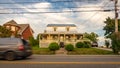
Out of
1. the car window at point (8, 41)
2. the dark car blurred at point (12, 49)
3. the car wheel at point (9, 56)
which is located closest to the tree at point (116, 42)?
the dark car blurred at point (12, 49)

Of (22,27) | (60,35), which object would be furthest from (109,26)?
(22,27)

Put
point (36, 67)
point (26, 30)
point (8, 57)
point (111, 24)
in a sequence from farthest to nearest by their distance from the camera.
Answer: point (26, 30) < point (111, 24) < point (8, 57) < point (36, 67)

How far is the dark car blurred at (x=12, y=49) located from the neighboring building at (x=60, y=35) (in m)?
34.4

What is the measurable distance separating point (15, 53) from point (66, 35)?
43.5 meters

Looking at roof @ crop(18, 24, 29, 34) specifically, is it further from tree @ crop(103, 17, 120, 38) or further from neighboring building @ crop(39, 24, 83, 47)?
tree @ crop(103, 17, 120, 38)

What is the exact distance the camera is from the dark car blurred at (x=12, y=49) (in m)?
19.4

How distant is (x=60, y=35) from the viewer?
61500 millimetres

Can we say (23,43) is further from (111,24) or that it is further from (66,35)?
(111,24)

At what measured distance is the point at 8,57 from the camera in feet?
63.4

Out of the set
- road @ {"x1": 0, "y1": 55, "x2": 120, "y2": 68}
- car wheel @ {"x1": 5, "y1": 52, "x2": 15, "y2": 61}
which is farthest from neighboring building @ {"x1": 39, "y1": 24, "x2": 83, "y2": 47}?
road @ {"x1": 0, "y1": 55, "x2": 120, "y2": 68}

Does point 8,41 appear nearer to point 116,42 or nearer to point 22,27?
point 116,42

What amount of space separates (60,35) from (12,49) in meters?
42.1

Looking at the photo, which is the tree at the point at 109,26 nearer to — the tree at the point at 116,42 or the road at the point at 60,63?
the tree at the point at 116,42

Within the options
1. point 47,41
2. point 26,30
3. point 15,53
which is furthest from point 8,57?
point 26,30
